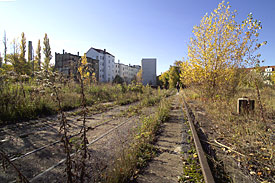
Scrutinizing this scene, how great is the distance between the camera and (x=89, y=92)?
33.9 ft

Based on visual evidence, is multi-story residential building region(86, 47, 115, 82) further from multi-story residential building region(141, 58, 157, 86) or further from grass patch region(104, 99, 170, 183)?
grass patch region(104, 99, 170, 183)

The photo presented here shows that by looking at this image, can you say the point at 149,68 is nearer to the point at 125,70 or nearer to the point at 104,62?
the point at 104,62

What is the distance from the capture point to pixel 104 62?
57.1m

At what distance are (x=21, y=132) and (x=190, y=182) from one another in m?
4.04

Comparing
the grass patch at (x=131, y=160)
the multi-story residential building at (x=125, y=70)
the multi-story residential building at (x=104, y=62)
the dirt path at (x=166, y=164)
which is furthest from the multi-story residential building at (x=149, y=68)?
the grass patch at (x=131, y=160)

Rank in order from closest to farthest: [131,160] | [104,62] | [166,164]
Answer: [131,160]
[166,164]
[104,62]

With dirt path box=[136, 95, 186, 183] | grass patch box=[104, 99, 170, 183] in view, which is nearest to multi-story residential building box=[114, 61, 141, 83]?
dirt path box=[136, 95, 186, 183]

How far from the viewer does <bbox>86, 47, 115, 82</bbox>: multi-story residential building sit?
53.8 meters

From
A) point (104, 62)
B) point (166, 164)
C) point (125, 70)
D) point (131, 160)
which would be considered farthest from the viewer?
point (125, 70)

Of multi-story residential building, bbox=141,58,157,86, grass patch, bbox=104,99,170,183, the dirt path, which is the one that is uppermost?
multi-story residential building, bbox=141,58,157,86

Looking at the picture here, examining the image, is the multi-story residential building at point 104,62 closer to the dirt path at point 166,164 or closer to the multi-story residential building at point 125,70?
the multi-story residential building at point 125,70

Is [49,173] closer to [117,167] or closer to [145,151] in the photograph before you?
[117,167]

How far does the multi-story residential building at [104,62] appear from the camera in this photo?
2120 inches

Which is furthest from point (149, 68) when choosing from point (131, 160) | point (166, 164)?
point (131, 160)
